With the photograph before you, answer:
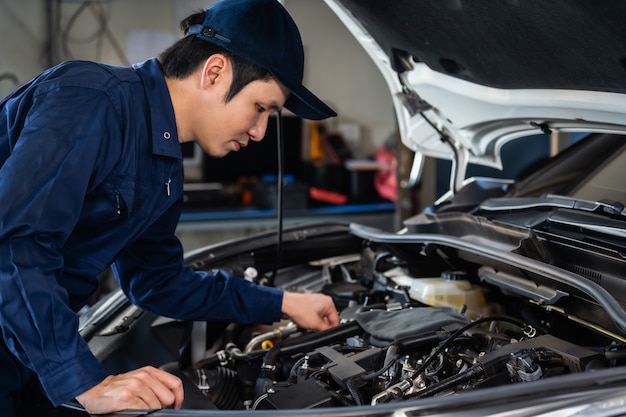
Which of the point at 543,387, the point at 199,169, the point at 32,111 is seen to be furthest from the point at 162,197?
the point at 199,169

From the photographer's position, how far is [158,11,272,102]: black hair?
1326mm

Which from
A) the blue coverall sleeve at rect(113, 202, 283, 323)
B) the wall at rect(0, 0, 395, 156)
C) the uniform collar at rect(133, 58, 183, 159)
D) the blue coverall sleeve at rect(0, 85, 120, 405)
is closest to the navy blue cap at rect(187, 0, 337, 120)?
the uniform collar at rect(133, 58, 183, 159)

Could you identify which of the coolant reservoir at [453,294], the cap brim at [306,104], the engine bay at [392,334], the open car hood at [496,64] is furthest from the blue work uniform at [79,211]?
the open car hood at [496,64]

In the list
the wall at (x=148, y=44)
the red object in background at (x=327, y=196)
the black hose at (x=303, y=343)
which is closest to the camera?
the black hose at (x=303, y=343)

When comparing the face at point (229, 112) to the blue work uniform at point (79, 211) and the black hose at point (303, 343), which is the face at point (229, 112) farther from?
the black hose at point (303, 343)

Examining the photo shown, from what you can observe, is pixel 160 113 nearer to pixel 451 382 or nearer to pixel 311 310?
pixel 311 310

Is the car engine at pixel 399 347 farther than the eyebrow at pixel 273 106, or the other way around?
the eyebrow at pixel 273 106

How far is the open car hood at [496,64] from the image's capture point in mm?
1348

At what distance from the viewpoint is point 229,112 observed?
136cm

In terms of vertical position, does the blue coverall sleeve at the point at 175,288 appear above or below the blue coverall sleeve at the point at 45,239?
below

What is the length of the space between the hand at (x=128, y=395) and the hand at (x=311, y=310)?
60 cm

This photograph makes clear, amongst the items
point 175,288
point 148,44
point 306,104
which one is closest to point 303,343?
point 175,288

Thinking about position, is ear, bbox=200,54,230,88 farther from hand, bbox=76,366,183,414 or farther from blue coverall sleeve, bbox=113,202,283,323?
hand, bbox=76,366,183,414

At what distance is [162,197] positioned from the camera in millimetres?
1438
